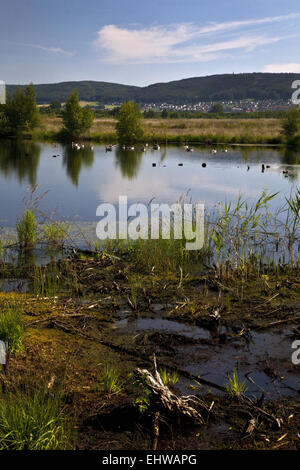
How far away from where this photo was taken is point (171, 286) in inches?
266

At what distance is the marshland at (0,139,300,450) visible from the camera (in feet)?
10.8

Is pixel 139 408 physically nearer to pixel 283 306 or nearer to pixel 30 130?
pixel 283 306

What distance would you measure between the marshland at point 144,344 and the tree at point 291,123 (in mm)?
30660

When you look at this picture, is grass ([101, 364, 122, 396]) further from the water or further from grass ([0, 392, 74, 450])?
grass ([0, 392, 74, 450])

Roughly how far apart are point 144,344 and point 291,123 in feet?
120

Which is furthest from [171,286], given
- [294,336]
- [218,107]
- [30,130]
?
[218,107]

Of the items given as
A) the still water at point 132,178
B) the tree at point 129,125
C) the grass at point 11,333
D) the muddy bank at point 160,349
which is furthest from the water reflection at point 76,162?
the grass at point 11,333

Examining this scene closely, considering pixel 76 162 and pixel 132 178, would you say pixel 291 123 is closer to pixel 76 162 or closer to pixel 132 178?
pixel 76 162

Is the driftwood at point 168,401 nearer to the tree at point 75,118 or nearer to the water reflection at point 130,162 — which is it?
the water reflection at point 130,162

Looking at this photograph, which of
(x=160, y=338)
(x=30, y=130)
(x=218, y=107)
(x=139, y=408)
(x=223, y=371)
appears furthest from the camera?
(x=218, y=107)

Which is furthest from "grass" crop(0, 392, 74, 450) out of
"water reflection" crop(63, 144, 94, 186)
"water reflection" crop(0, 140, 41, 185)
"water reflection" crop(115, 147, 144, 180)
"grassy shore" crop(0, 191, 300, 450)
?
"water reflection" crop(115, 147, 144, 180)

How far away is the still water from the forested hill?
11661cm

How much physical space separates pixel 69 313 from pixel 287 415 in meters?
2.92

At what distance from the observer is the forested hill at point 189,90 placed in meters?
147
